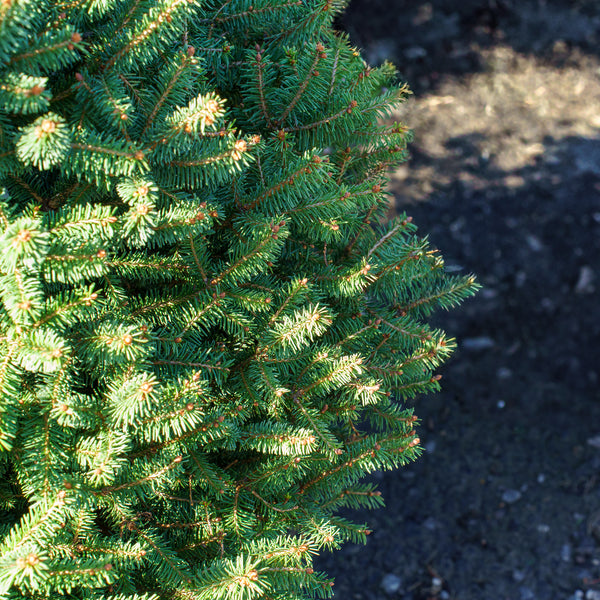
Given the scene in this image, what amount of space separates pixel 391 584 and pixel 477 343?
161 centimetres

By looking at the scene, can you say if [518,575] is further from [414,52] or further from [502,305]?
[414,52]

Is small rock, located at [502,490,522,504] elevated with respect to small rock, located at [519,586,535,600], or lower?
elevated

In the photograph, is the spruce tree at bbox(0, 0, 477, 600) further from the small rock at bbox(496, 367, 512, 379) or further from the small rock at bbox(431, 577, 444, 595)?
the small rock at bbox(496, 367, 512, 379)

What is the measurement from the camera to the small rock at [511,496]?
326cm

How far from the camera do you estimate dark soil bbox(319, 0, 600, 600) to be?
10.1 ft

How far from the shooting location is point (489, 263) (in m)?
3.99

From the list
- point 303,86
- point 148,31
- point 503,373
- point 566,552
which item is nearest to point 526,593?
point 566,552

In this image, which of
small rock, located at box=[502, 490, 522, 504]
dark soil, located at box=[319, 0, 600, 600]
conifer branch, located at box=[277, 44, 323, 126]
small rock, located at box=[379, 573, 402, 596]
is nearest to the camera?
conifer branch, located at box=[277, 44, 323, 126]

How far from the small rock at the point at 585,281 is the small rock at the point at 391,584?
227cm

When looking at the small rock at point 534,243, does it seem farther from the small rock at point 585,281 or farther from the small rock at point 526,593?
the small rock at point 526,593

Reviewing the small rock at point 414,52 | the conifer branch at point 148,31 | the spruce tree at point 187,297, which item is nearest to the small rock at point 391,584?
the spruce tree at point 187,297

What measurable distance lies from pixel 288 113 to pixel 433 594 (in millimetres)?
2594

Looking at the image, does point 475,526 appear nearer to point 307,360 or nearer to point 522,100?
point 307,360

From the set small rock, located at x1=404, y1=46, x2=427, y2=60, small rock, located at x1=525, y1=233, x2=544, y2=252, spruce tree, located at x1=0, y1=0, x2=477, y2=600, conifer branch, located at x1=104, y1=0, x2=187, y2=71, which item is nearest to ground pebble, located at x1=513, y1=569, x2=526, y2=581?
spruce tree, located at x1=0, y1=0, x2=477, y2=600
